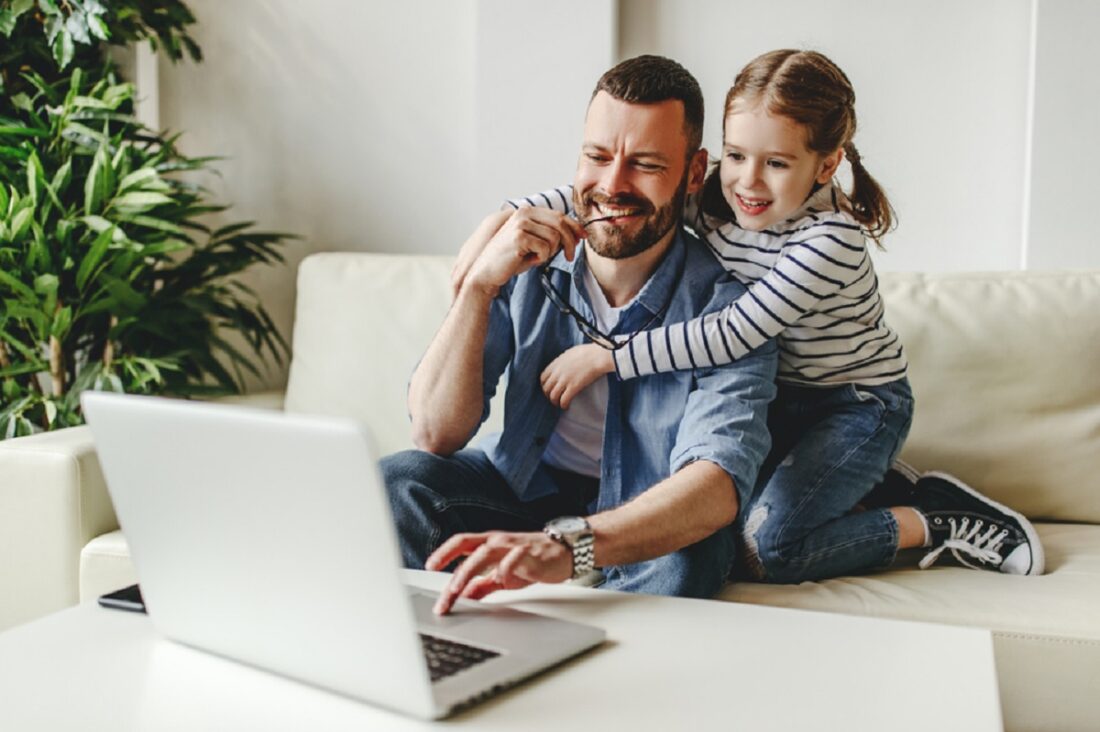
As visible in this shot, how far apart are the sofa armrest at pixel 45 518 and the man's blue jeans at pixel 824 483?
1.04 m

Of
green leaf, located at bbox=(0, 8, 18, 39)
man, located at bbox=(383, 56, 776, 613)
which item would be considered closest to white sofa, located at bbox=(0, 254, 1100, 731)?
man, located at bbox=(383, 56, 776, 613)

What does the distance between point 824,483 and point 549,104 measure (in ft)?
3.97

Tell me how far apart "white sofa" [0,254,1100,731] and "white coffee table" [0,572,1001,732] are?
0.47m

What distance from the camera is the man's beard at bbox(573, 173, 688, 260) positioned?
1.67 meters

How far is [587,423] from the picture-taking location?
1.80 m

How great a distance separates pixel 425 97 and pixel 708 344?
1433 millimetres

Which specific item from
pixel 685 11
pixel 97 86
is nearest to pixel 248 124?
pixel 97 86

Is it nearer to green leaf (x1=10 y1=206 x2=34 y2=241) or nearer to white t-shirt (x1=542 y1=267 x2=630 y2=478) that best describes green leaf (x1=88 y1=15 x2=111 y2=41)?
green leaf (x1=10 y1=206 x2=34 y2=241)

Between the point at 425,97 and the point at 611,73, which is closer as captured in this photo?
the point at 611,73

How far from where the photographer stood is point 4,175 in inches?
94.3

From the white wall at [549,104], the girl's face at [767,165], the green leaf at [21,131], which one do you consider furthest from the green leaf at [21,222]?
the girl's face at [767,165]

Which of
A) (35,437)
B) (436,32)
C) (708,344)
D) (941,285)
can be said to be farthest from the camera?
(436,32)

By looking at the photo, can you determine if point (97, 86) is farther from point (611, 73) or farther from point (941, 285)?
point (941, 285)

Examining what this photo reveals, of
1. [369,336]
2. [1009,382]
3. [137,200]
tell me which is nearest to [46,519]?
[369,336]
